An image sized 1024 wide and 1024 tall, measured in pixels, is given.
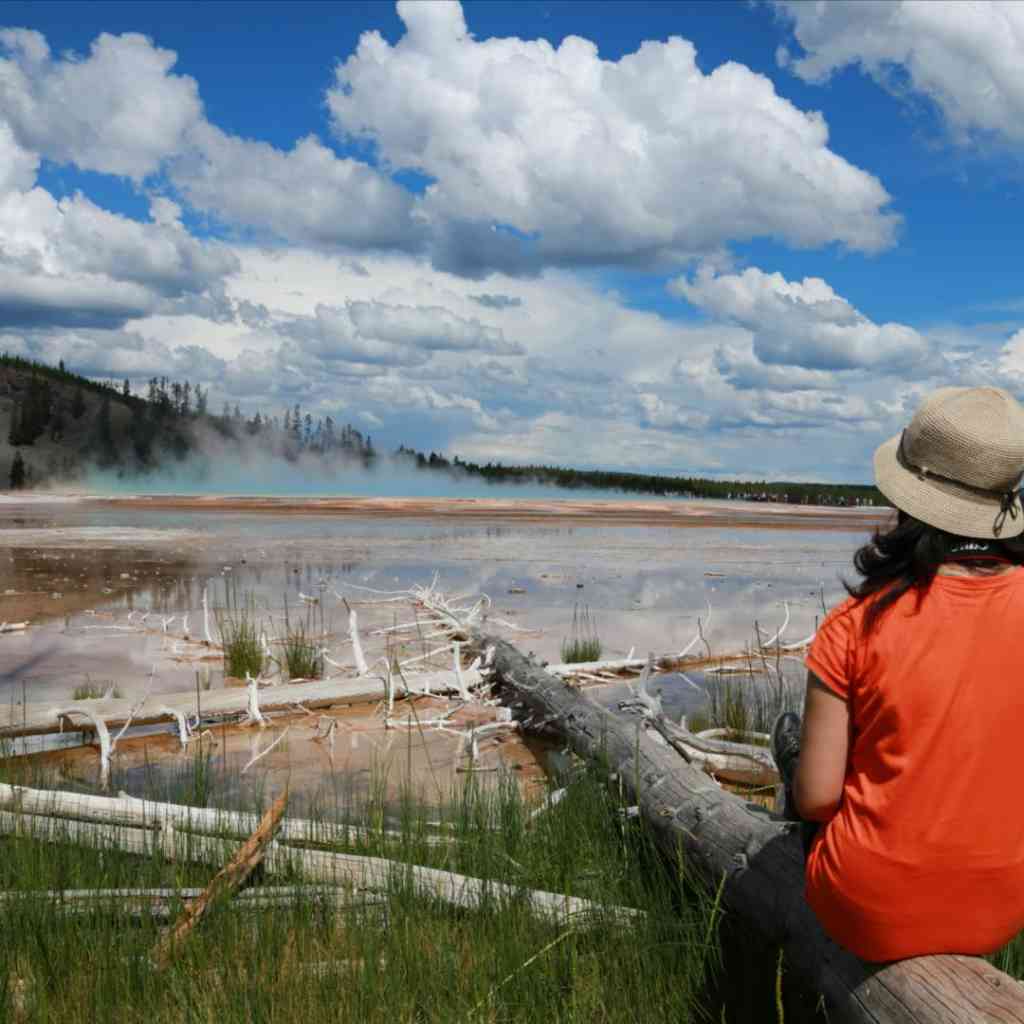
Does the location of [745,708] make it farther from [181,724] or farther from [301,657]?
[181,724]

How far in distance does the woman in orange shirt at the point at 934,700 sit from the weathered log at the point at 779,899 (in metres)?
0.11

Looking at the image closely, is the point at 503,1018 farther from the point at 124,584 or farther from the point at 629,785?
the point at 124,584

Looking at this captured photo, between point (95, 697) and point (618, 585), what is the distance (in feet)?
34.6

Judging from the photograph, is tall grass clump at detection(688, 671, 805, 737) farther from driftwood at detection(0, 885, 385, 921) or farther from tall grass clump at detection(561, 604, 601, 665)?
driftwood at detection(0, 885, 385, 921)

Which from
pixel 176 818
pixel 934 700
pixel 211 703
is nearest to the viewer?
pixel 934 700

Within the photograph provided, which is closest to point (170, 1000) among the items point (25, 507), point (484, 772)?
point (484, 772)

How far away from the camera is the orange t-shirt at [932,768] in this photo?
227 centimetres

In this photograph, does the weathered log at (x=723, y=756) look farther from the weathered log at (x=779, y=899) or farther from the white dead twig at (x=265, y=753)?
the white dead twig at (x=265, y=753)

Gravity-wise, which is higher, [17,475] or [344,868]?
[344,868]

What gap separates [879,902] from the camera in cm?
241

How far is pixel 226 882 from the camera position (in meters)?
3.67

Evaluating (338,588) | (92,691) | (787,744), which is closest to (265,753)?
(92,691)

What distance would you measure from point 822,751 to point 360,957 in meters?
1.84

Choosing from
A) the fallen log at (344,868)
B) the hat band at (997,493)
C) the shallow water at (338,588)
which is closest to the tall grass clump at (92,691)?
the shallow water at (338,588)
